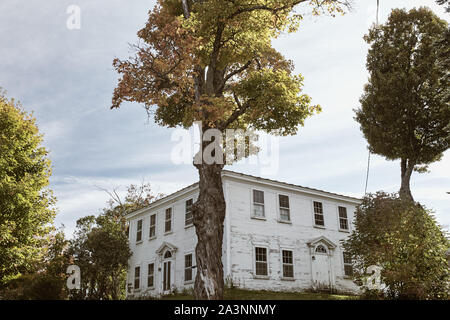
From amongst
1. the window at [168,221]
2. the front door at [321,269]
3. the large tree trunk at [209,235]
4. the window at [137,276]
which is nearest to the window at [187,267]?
the window at [168,221]

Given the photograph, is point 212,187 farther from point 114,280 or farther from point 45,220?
point 114,280

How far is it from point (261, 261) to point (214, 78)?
11.6 metres

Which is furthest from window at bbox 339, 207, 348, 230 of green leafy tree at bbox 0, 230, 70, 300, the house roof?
green leafy tree at bbox 0, 230, 70, 300

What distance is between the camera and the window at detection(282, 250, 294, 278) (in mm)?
24500

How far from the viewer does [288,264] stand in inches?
972

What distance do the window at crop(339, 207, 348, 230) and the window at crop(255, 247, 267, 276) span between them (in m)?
7.24

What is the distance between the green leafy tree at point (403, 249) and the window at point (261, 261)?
660 centimetres

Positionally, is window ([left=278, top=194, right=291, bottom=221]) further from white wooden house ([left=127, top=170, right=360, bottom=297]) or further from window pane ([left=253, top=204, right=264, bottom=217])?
window pane ([left=253, top=204, right=264, bottom=217])

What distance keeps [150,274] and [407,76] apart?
2161 cm

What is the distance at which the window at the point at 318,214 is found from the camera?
2736 centimetres

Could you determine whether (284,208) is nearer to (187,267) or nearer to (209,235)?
(187,267)

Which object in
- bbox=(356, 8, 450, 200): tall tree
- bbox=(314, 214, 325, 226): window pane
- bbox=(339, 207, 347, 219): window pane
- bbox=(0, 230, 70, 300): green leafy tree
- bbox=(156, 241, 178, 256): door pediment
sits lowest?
bbox=(0, 230, 70, 300): green leafy tree

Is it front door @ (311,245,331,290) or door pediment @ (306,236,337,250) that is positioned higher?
door pediment @ (306,236,337,250)

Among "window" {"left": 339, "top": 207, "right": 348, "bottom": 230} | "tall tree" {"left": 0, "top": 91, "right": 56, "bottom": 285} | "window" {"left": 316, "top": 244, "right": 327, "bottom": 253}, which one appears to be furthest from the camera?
→ "window" {"left": 339, "top": 207, "right": 348, "bottom": 230}
